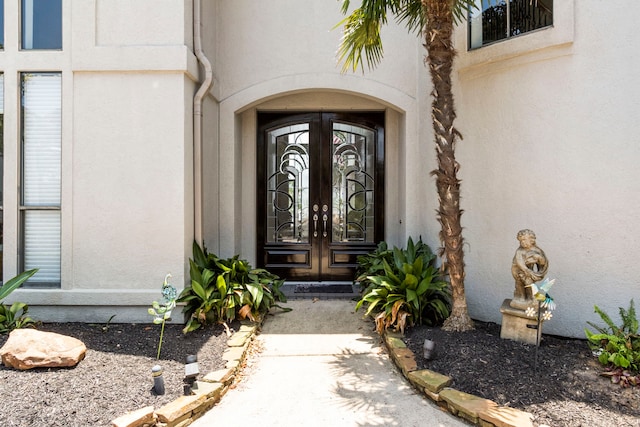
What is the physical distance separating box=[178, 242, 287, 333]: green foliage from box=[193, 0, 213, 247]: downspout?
36cm

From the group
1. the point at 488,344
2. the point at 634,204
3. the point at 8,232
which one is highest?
the point at 634,204

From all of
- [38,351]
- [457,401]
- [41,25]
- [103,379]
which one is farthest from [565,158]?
[41,25]

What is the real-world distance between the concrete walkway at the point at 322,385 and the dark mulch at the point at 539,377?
404mm

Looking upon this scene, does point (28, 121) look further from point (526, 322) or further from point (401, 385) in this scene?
point (526, 322)

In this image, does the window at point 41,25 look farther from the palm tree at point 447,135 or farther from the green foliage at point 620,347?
the green foliage at point 620,347

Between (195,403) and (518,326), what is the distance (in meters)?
3.05

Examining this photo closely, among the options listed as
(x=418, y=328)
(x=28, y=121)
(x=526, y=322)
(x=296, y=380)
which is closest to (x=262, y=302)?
(x=296, y=380)

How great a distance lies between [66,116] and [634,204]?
619cm

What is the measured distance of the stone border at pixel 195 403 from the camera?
9.01 ft

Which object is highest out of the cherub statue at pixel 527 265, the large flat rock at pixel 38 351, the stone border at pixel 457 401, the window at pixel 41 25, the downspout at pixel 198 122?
the window at pixel 41 25

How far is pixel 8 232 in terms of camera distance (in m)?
4.68

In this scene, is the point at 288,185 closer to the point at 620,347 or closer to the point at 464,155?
the point at 464,155

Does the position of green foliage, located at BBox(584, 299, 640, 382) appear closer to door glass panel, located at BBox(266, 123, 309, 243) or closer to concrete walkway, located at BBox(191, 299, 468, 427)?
concrete walkway, located at BBox(191, 299, 468, 427)

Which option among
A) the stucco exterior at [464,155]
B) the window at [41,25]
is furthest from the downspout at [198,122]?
the window at [41,25]
